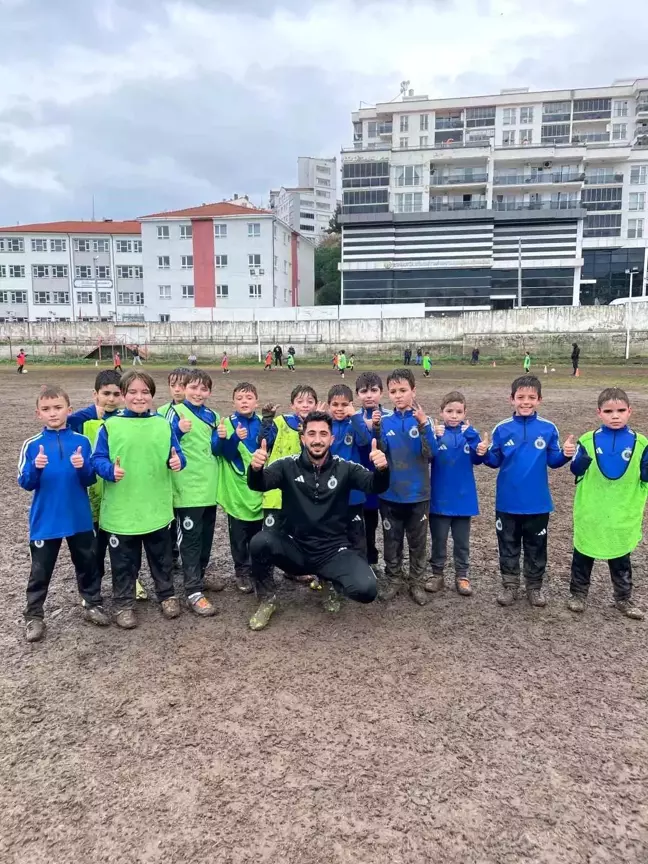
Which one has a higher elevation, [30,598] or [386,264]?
[386,264]

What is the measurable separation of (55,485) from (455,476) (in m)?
2.95

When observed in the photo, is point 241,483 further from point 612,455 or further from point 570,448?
point 612,455

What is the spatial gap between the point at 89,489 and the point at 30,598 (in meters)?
0.87

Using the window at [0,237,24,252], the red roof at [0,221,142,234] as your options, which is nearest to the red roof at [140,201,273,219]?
the red roof at [0,221,142,234]

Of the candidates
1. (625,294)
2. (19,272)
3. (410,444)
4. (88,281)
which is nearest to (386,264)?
(625,294)

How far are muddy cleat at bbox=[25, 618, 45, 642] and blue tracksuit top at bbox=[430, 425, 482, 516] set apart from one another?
296 cm

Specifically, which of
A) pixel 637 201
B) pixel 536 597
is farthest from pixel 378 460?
pixel 637 201

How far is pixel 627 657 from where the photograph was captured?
143 inches

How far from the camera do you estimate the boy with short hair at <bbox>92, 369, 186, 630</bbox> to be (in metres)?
4.16

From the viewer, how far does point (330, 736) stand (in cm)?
290

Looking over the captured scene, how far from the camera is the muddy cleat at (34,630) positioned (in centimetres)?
385

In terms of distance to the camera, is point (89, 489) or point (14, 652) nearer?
point (14, 652)

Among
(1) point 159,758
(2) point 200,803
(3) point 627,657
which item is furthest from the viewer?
(3) point 627,657

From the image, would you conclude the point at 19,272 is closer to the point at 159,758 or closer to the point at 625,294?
the point at 625,294
